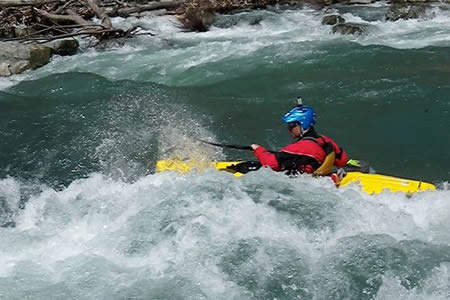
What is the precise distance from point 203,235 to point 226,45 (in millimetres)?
7967

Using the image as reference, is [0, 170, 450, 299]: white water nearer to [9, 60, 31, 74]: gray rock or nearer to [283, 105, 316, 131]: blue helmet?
[283, 105, 316, 131]: blue helmet

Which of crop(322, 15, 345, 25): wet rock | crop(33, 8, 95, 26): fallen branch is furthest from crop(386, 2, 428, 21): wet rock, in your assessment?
crop(33, 8, 95, 26): fallen branch

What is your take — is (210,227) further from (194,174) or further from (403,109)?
(403,109)

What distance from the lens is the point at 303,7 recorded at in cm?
1555

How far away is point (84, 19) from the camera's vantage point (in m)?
14.5

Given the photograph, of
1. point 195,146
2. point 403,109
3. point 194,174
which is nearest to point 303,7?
point 403,109

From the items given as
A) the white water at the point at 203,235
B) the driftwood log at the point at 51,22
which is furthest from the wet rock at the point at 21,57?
the white water at the point at 203,235

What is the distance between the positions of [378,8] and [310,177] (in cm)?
1001

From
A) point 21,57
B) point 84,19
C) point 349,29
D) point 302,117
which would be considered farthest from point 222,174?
point 84,19

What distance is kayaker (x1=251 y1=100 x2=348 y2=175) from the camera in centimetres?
590

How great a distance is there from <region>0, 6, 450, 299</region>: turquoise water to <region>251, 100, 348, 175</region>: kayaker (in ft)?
0.50

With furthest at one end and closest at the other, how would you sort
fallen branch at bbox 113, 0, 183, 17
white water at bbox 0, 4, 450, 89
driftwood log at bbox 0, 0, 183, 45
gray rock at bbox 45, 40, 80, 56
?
fallen branch at bbox 113, 0, 183, 17, driftwood log at bbox 0, 0, 183, 45, gray rock at bbox 45, 40, 80, 56, white water at bbox 0, 4, 450, 89

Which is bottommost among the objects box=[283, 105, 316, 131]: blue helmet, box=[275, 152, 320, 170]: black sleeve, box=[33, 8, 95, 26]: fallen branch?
box=[33, 8, 95, 26]: fallen branch

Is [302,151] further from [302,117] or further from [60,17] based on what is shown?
[60,17]
